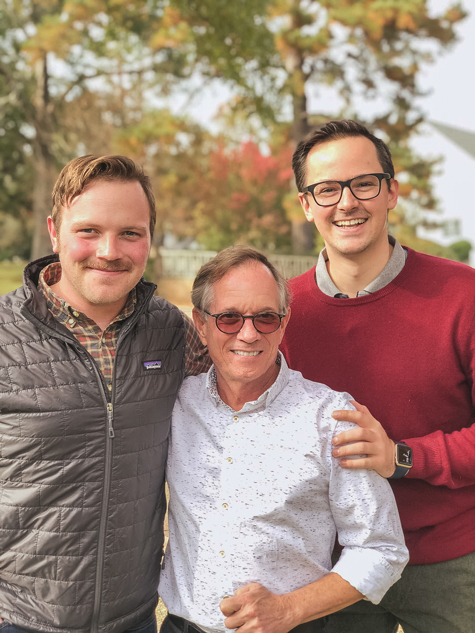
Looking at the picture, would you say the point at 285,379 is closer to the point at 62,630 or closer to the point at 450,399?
the point at 450,399

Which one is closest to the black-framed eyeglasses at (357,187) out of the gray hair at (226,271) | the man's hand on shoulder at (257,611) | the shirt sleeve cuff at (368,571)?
the gray hair at (226,271)

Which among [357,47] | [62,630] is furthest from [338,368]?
[357,47]

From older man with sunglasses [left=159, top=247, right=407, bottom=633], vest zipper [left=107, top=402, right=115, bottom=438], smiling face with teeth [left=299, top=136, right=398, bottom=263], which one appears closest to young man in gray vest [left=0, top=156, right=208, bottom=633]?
vest zipper [left=107, top=402, right=115, bottom=438]

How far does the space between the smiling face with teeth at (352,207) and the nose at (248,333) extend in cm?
62

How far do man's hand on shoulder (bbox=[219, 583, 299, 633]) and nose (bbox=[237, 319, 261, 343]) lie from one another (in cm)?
76

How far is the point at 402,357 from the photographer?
229cm

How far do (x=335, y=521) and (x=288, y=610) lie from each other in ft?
1.00

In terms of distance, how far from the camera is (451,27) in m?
16.8

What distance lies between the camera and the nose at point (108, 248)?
2014 millimetres

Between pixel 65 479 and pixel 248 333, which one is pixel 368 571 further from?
pixel 65 479

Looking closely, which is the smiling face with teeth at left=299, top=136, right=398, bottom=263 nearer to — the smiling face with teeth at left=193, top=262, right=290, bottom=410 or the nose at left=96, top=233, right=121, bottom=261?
the smiling face with teeth at left=193, top=262, right=290, bottom=410

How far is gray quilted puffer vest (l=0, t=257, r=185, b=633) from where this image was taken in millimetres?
1901

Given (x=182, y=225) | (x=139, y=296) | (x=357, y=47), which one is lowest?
(x=182, y=225)

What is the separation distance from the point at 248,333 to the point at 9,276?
22213 mm
